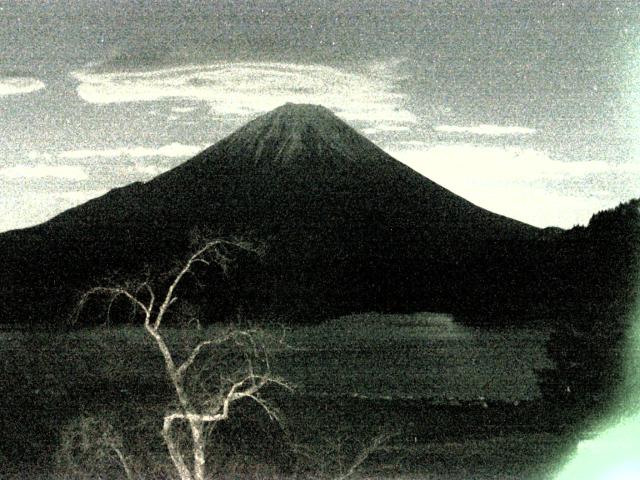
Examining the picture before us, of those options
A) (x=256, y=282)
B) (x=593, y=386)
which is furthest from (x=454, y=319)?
(x=593, y=386)

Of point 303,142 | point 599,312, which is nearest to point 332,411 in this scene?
point 599,312

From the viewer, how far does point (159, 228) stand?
7569cm

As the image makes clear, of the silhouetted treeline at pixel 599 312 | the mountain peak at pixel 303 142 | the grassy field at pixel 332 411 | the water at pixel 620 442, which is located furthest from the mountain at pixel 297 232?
the water at pixel 620 442

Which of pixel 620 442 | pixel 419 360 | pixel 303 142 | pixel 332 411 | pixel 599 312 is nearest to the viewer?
pixel 620 442

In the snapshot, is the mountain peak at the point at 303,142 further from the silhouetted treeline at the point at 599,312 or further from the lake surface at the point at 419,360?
the silhouetted treeline at the point at 599,312

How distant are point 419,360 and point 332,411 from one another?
23.1 m

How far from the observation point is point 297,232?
87000 mm

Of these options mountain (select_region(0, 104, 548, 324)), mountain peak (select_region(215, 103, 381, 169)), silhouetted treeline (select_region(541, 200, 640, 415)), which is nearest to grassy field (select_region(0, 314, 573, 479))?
silhouetted treeline (select_region(541, 200, 640, 415))

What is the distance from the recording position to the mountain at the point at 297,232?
71750 millimetres

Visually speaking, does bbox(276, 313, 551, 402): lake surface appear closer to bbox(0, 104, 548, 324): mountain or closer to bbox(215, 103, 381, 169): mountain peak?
bbox(0, 104, 548, 324): mountain

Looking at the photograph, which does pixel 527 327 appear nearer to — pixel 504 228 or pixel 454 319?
pixel 454 319

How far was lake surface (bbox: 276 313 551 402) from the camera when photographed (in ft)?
130

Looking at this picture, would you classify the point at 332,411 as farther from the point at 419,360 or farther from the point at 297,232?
the point at 297,232

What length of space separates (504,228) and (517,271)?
3169 centimetres
